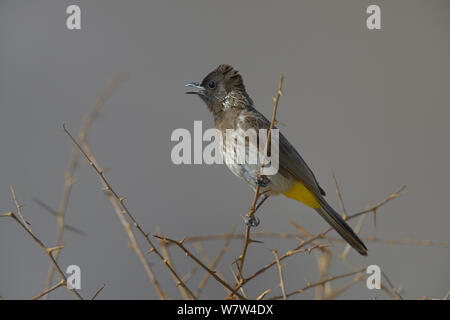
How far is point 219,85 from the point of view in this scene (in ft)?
12.4

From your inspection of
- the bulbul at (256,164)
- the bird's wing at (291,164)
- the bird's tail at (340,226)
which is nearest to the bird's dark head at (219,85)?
the bulbul at (256,164)

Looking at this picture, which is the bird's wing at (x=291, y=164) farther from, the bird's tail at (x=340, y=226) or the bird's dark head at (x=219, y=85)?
the bird's dark head at (x=219, y=85)

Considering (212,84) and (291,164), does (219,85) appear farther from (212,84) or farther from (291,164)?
(291,164)

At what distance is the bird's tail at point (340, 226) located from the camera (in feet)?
10.4

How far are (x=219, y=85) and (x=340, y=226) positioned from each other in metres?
1.36

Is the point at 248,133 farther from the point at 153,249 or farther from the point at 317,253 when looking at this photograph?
the point at 153,249

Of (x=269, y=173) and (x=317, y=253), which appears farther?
(x=269, y=173)

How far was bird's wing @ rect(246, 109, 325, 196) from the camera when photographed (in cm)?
344

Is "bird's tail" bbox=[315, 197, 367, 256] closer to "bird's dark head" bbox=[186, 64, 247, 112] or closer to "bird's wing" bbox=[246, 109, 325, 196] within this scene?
"bird's wing" bbox=[246, 109, 325, 196]

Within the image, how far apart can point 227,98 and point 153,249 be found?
1967 millimetres

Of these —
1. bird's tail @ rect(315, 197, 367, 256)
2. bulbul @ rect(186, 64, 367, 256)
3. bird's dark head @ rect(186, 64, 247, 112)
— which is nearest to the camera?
bird's tail @ rect(315, 197, 367, 256)

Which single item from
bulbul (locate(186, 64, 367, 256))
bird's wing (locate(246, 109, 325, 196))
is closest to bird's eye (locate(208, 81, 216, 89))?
bulbul (locate(186, 64, 367, 256))
